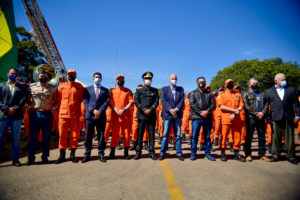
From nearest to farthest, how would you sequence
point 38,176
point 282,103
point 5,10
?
point 38,176
point 282,103
point 5,10

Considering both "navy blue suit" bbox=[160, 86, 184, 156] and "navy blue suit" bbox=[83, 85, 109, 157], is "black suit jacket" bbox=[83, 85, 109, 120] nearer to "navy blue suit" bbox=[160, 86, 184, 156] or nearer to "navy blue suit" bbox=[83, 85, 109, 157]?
"navy blue suit" bbox=[83, 85, 109, 157]

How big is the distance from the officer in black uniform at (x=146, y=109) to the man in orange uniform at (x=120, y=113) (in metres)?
0.34

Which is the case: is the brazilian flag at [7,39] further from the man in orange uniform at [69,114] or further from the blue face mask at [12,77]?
the man in orange uniform at [69,114]

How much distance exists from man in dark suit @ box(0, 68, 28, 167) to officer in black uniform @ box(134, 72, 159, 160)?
2.89 metres

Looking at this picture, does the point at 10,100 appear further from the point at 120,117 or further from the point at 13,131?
the point at 120,117

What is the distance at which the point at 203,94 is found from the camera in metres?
4.80

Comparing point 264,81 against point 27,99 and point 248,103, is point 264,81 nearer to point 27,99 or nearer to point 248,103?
point 248,103

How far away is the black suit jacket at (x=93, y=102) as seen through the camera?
14.4 ft

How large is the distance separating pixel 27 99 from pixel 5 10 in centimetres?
767

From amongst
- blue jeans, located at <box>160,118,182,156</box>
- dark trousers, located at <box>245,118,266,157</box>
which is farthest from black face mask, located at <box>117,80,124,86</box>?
dark trousers, located at <box>245,118,266,157</box>

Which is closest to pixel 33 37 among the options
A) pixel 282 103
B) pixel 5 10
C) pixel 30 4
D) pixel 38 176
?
pixel 30 4

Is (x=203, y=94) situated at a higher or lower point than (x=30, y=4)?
lower

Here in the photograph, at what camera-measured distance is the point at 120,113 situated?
15.2ft

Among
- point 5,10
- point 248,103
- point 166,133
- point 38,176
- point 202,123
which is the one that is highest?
point 5,10
